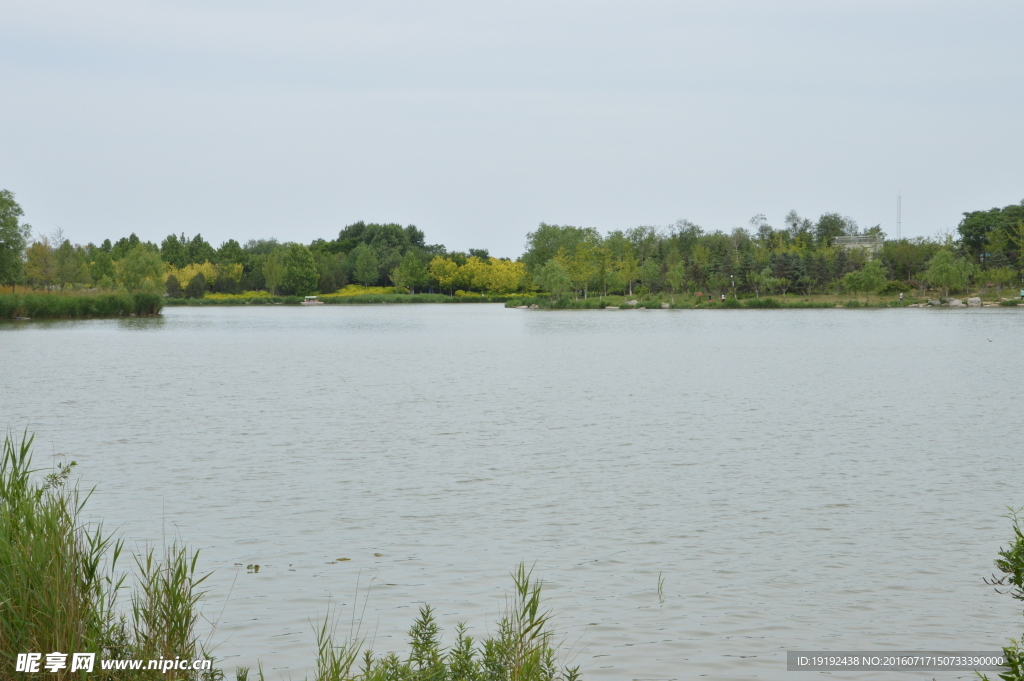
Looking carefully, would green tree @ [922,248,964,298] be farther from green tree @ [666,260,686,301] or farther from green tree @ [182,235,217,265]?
green tree @ [182,235,217,265]

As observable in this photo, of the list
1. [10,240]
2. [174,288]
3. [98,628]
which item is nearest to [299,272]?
[174,288]

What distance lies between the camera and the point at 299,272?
125 metres

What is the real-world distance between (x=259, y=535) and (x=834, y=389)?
57.2ft

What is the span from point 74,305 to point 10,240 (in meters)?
9.37

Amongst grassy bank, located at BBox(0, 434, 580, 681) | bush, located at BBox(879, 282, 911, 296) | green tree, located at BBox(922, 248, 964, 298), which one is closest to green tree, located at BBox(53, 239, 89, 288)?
bush, located at BBox(879, 282, 911, 296)

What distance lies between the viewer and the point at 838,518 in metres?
9.72

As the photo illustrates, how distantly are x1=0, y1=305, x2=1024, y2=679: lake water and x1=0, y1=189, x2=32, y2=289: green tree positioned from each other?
155ft

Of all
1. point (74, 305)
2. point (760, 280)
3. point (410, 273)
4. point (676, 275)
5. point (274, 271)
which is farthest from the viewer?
point (410, 273)

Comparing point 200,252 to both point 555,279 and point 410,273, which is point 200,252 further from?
point 555,279

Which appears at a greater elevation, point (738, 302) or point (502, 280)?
point (502, 280)

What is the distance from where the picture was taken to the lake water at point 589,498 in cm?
660

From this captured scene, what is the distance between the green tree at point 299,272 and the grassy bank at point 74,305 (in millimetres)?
51560

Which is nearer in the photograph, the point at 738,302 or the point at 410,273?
the point at 738,302

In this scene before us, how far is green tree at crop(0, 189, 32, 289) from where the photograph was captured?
6788 centimetres
